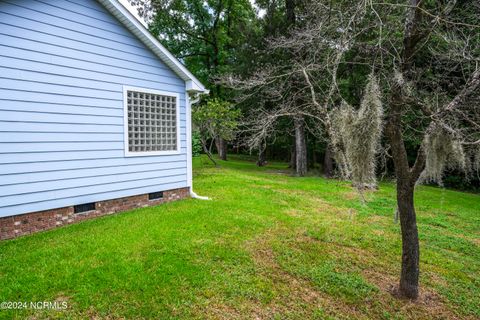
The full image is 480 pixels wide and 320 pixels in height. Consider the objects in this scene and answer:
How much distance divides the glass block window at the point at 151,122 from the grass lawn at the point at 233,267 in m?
1.55

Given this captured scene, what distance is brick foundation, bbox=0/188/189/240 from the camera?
4.69 metres

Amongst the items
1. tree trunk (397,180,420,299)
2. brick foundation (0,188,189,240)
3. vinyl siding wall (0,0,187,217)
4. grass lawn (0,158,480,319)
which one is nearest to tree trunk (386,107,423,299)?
tree trunk (397,180,420,299)

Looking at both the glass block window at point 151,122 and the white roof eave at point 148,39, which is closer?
the white roof eave at point 148,39

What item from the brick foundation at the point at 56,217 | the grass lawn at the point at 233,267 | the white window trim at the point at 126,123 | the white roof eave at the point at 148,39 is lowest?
the grass lawn at the point at 233,267

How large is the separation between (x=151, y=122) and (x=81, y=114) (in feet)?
5.27

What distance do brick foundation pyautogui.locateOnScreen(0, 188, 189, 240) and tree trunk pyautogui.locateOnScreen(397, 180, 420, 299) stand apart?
5372mm

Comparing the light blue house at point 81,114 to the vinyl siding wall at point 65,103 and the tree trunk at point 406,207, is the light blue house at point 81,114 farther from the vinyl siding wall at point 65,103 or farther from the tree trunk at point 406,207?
the tree trunk at point 406,207

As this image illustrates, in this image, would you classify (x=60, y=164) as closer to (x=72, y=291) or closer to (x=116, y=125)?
(x=116, y=125)

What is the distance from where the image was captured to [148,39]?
250 inches

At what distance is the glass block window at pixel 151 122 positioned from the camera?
6414 mm

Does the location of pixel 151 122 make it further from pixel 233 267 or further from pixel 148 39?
pixel 233 267

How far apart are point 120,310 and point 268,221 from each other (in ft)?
12.0

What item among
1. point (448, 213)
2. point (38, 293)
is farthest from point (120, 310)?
point (448, 213)

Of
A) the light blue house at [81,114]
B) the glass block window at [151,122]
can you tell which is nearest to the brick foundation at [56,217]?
the light blue house at [81,114]
